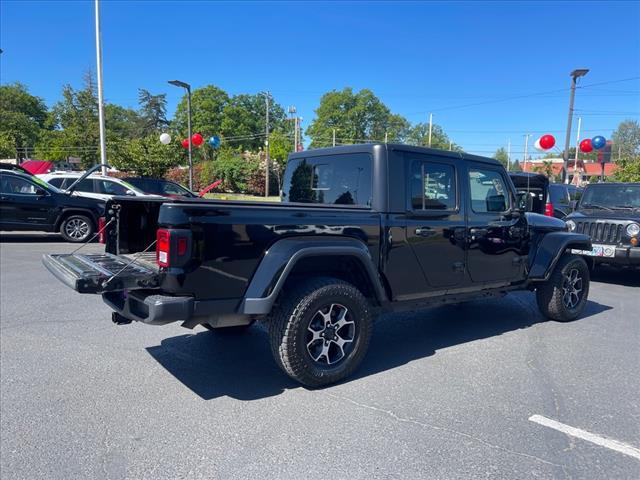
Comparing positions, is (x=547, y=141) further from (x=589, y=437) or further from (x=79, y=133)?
(x=79, y=133)

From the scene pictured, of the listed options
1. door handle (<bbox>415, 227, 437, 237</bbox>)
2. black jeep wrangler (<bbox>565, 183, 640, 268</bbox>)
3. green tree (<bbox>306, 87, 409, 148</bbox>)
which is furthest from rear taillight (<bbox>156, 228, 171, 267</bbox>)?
green tree (<bbox>306, 87, 409, 148</bbox>)

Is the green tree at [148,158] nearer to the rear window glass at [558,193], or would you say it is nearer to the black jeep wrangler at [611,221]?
the rear window glass at [558,193]

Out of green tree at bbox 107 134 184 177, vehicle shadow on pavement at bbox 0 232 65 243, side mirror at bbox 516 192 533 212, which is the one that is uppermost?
green tree at bbox 107 134 184 177

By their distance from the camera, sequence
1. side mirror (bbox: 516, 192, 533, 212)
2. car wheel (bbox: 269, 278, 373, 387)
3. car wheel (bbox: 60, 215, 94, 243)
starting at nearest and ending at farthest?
1. car wheel (bbox: 269, 278, 373, 387)
2. side mirror (bbox: 516, 192, 533, 212)
3. car wheel (bbox: 60, 215, 94, 243)

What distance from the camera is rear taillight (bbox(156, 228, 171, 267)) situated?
9.89 feet

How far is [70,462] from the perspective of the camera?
8.75 feet

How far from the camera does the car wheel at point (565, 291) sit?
5668 mm

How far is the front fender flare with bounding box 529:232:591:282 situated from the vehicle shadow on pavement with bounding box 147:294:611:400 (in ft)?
2.28

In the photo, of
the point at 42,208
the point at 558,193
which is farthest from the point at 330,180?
the point at 558,193

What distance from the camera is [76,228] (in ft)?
38.5

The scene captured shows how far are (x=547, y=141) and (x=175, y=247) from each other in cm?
2061

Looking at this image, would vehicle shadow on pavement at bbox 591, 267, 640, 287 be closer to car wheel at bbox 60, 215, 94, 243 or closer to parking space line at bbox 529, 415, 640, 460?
parking space line at bbox 529, 415, 640, 460

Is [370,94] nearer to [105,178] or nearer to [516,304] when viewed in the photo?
[105,178]

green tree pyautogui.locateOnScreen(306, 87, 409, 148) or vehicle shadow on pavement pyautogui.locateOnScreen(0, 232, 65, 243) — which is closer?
vehicle shadow on pavement pyautogui.locateOnScreen(0, 232, 65, 243)
